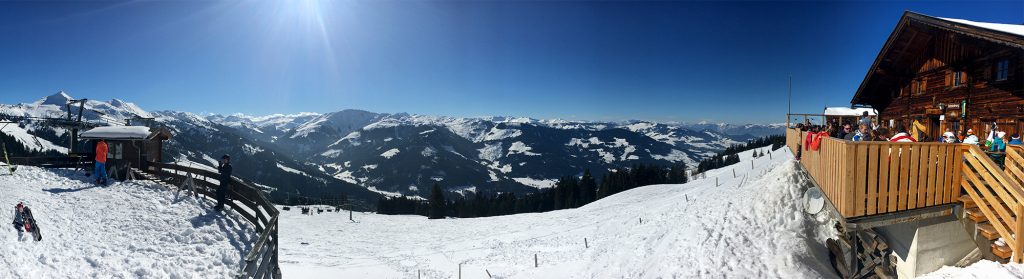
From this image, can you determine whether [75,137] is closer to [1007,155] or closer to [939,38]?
[1007,155]

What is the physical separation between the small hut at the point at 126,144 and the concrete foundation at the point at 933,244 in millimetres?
25587

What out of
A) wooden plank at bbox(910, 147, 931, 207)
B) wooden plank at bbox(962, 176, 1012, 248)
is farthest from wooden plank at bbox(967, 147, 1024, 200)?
wooden plank at bbox(910, 147, 931, 207)

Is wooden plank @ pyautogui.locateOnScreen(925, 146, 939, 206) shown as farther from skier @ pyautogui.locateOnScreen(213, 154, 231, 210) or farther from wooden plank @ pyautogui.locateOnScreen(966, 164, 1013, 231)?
skier @ pyautogui.locateOnScreen(213, 154, 231, 210)

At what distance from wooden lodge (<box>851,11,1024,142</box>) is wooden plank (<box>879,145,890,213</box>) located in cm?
764

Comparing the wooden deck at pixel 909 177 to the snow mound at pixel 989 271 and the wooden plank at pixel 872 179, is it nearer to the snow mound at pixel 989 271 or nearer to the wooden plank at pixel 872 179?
the wooden plank at pixel 872 179

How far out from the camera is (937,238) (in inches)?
317

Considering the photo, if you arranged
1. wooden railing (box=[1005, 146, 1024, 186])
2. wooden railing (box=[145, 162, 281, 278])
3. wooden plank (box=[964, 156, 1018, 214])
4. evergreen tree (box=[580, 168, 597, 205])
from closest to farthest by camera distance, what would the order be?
1. wooden plank (box=[964, 156, 1018, 214])
2. wooden railing (box=[1005, 146, 1024, 186])
3. wooden railing (box=[145, 162, 281, 278])
4. evergreen tree (box=[580, 168, 597, 205])

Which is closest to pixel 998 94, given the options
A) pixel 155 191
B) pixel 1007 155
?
pixel 1007 155

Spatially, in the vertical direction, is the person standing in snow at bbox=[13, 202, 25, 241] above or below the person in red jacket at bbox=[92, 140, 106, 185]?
below

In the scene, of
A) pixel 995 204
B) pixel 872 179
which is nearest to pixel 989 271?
pixel 995 204

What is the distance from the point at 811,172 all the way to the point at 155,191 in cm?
2297

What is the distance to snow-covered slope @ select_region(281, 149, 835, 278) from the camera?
1353 cm

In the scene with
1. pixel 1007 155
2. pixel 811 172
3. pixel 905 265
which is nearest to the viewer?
pixel 1007 155

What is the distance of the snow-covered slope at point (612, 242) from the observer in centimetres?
1353
